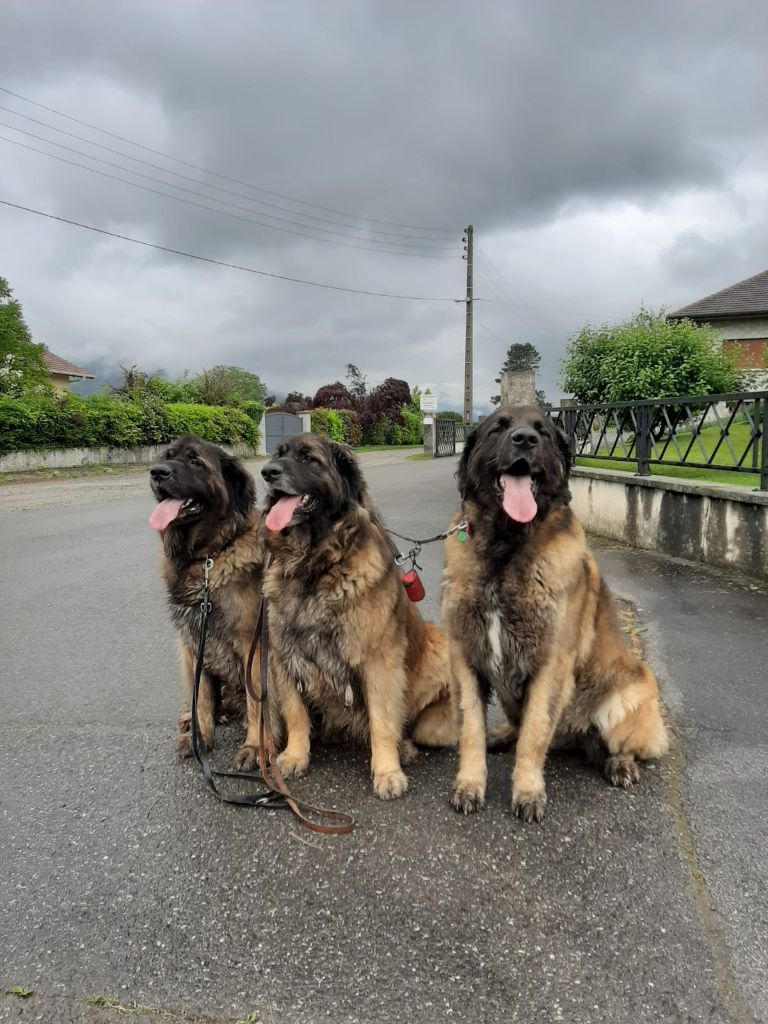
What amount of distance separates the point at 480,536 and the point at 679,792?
156 cm

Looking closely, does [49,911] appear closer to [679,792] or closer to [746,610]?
[679,792]

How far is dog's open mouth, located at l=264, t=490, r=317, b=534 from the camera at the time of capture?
2.91m

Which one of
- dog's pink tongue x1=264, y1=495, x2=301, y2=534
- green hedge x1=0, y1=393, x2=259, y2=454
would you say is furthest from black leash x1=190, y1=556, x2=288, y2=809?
green hedge x1=0, y1=393, x2=259, y2=454

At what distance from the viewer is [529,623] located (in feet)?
8.95

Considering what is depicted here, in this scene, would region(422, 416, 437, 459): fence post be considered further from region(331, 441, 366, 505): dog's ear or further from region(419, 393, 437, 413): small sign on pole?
region(331, 441, 366, 505): dog's ear

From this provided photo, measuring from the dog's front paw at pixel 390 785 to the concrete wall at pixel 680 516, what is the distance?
5.02m

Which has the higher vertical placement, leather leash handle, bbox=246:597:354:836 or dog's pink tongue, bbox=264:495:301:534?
dog's pink tongue, bbox=264:495:301:534

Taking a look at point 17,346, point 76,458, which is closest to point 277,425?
point 76,458

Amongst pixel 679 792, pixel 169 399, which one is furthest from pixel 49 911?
pixel 169 399

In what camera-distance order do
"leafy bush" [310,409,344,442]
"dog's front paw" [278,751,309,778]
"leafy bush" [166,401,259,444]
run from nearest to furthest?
"dog's front paw" [278,751,309,778]
"leafy bush" [166,401,259,444]
"leafy bush" [310,409,344,442]

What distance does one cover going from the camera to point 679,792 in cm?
296

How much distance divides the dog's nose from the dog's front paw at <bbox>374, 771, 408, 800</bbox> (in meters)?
1.69

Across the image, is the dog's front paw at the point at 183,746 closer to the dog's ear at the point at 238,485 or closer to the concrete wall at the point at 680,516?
the dog's ear at the point at 238,485

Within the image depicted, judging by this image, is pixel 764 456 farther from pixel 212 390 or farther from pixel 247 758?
pixel 212 390
